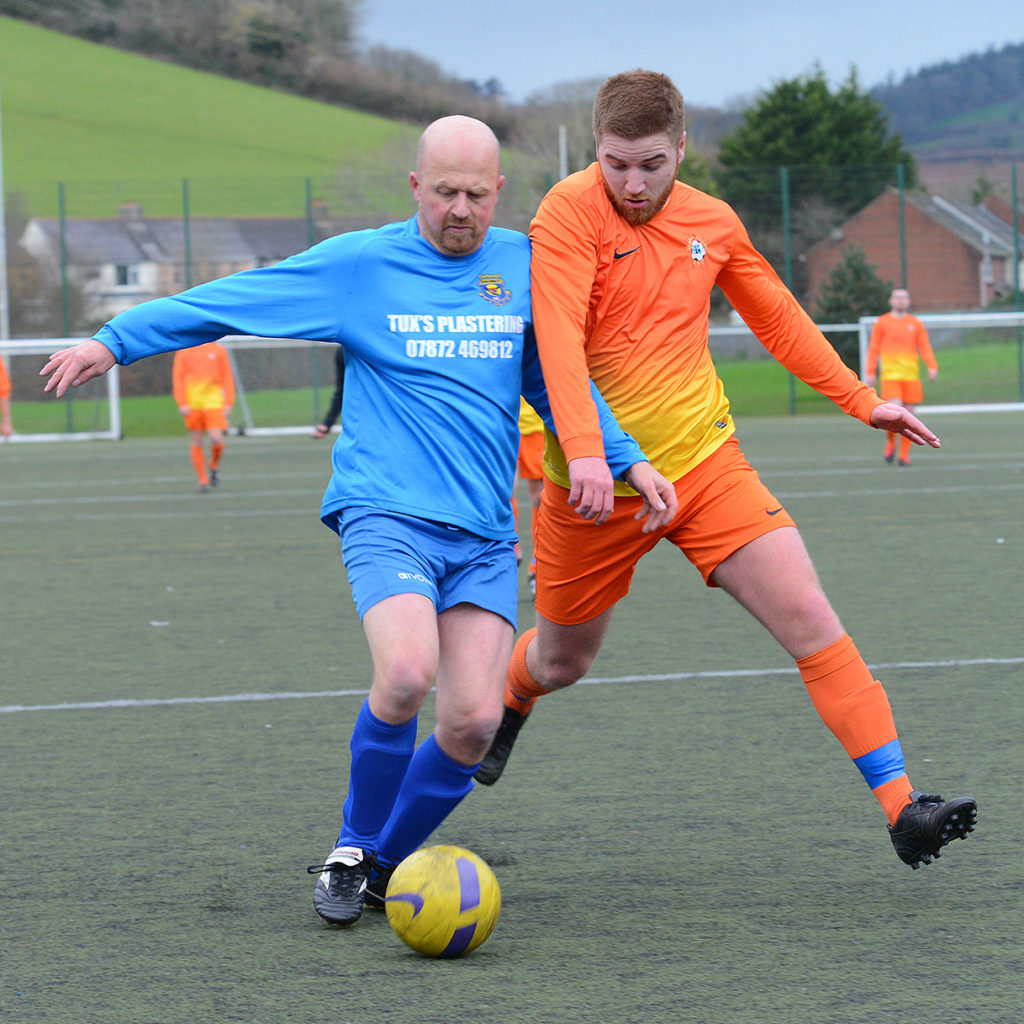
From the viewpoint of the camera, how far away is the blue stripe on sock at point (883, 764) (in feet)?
12.6

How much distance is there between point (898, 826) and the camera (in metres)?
3.69

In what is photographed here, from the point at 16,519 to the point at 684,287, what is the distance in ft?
36.8

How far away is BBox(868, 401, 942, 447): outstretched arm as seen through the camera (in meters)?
4.09

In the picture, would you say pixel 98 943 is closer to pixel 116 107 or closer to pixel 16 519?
pixel 16 519

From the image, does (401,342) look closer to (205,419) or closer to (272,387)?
(205,419)

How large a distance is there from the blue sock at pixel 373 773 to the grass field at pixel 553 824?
0.76ft

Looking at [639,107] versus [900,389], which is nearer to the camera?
[639,107]

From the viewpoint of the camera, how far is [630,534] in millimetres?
4195

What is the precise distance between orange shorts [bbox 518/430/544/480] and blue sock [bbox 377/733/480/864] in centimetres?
548

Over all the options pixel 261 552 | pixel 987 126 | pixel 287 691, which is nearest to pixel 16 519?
pixel 261 552

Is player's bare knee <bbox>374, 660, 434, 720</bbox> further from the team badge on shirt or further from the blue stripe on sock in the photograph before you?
the blue stripe on sock

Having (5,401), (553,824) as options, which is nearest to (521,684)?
(553,824)

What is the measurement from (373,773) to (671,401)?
126cm

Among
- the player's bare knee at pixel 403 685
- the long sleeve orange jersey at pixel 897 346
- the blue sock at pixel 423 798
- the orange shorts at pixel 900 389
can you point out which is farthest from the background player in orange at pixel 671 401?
the orange shorts at pixel 900 389
